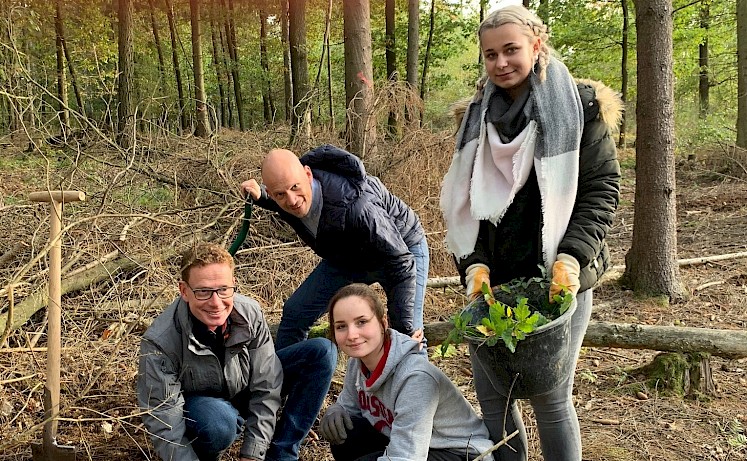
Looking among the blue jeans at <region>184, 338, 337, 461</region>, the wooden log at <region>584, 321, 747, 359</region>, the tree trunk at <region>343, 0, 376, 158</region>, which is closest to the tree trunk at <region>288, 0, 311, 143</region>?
the tree trunk at <region>343, 0, 376, 158</region>

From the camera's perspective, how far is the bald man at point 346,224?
2.65 meters

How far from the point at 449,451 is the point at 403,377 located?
340 millimetres

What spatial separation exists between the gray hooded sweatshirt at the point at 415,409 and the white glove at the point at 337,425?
10 centimetres

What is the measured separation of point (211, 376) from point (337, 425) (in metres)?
0.58

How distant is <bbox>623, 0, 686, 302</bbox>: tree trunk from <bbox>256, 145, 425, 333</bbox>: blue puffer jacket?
9.28 ft

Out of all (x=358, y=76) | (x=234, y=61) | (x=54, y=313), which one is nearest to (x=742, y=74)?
(x=358, y=76)

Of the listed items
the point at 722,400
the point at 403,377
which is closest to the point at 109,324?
the point at 403,377

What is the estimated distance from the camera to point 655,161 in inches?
192

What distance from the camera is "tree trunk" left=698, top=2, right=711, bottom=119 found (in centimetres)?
1477

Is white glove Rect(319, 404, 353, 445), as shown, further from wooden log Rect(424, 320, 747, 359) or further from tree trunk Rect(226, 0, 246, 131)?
tree trunk Rect(226, 0, 246, 131)

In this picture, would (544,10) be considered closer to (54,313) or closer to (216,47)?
(216,47)

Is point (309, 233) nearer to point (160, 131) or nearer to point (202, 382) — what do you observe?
point (202, 382)

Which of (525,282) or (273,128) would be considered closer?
(525,282)

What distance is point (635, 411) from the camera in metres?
3.32
